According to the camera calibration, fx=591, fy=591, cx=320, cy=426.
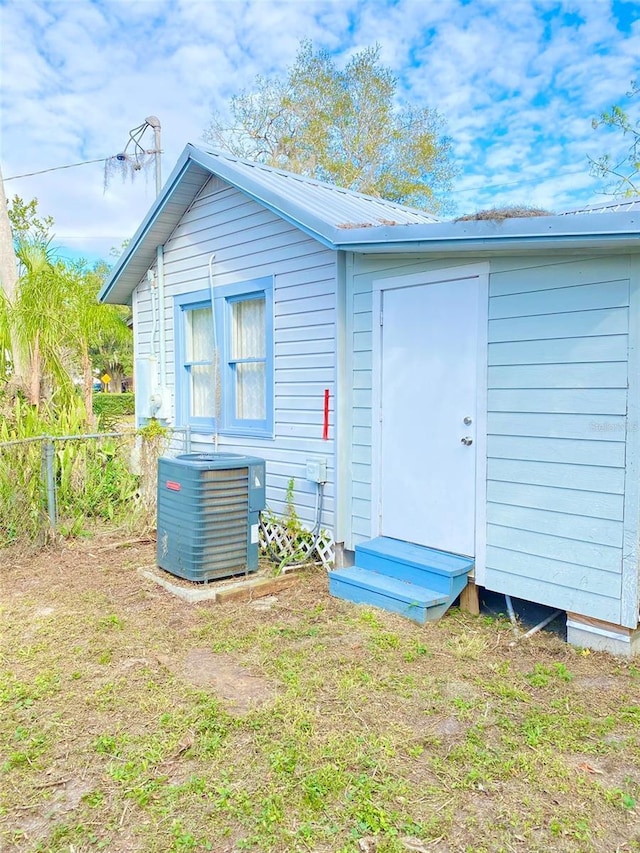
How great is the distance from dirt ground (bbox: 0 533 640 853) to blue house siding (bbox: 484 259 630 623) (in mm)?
447

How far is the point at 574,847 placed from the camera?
78.4 inches

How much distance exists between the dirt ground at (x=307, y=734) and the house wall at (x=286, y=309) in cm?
150

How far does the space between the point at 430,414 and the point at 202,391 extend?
323 cm

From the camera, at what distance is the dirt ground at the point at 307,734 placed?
6.84ft

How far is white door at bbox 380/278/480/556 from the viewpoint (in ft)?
13.4

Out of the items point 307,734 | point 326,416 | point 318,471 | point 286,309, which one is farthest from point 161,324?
point 307,734

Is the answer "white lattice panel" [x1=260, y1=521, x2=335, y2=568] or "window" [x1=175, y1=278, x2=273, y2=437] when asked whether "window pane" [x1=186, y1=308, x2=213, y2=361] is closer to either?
"window" [x1=175, y1=278, x2=273, y2=437]

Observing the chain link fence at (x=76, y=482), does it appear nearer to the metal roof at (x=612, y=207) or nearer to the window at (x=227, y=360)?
the window at (x=227, y=360)

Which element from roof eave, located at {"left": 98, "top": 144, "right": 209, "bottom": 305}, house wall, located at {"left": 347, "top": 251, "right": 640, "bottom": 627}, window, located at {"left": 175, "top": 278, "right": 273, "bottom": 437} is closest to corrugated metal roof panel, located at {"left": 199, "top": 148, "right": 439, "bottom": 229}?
roof eave, located at {"left": 98, "top": 144, "right": 209, "bottom": 305}

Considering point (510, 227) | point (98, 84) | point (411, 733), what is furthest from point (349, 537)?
point (98, 84)

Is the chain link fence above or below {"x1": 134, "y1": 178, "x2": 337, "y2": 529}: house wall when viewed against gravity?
below

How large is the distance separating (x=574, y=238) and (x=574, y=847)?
9.10 feet

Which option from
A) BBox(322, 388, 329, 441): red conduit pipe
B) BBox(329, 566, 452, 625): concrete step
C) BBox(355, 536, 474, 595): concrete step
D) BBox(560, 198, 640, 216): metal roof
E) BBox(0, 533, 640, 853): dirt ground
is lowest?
BBox(0, 533, 640, 853): dirt ground

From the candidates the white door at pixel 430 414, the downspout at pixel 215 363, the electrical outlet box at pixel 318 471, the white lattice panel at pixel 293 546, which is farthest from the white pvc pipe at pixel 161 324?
the white door at pixel 430 414
